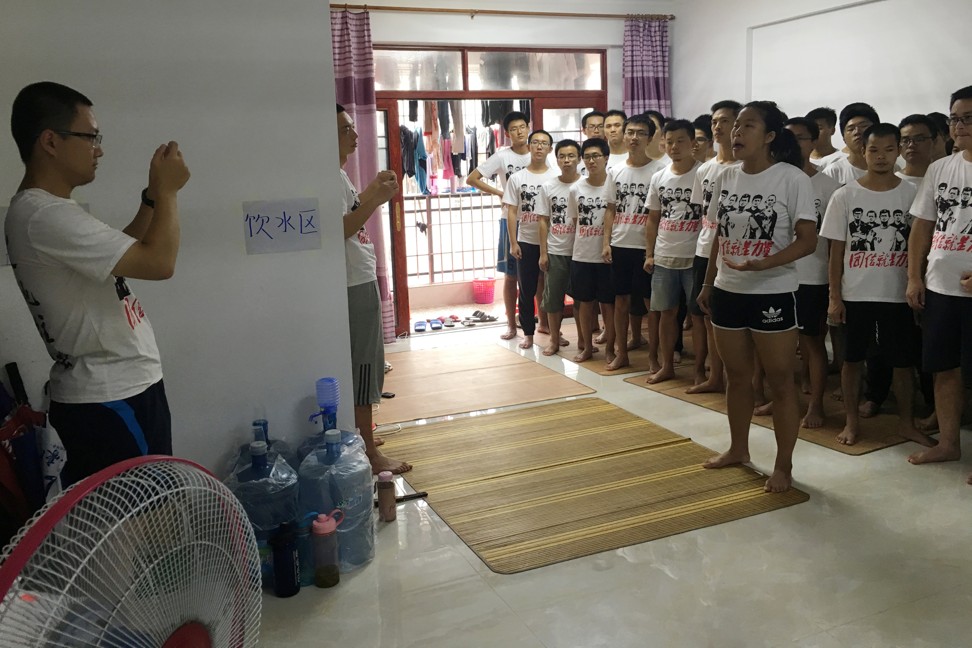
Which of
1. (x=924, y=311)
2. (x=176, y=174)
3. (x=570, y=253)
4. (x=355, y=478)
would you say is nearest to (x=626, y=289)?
(x=570, y=253)

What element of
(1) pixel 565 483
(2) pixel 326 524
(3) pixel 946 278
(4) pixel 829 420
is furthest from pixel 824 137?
(2) pixel 326 524

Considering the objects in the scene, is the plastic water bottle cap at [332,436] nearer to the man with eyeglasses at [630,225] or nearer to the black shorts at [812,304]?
the black shorts at [812,304]

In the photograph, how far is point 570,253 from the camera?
4945mm

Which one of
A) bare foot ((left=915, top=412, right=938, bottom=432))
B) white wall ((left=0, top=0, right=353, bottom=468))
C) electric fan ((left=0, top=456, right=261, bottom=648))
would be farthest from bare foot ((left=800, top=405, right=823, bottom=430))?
electric fan ((left=0, top=456, right=261, bottom=648))

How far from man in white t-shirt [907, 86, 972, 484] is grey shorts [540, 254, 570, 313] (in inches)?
87.2

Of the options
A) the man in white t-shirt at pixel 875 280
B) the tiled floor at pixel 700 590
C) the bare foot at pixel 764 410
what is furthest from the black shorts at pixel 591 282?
the tiled floor at pixel 700 590

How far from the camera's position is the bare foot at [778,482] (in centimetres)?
289

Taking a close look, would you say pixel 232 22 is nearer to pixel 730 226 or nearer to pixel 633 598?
pixel 730 226

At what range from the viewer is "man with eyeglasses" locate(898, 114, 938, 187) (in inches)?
130

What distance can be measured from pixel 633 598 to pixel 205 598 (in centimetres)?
134

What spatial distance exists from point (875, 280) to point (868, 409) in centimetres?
81

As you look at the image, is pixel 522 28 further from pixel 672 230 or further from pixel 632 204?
pixel 672 230

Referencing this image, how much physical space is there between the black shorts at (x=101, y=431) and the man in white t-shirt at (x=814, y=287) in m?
2.88

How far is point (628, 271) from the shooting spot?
4.55 meters
